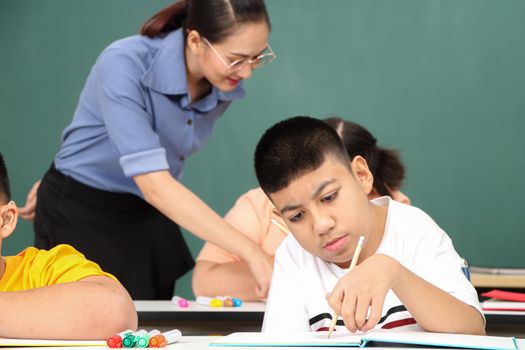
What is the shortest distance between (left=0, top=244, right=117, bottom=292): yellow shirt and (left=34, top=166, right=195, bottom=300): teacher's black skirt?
2.94 ft

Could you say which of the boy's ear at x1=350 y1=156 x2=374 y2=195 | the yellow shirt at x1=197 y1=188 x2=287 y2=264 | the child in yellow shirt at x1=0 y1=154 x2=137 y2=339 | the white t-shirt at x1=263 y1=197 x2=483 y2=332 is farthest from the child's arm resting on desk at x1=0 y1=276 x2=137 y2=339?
the yellow shirt at x1=197 y1=188 x2=287 y2=264

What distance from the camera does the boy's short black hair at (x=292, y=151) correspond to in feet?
5.26

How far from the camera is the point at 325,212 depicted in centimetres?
156

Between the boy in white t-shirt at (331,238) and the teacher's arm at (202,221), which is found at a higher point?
the boy in white t-shirt at (331,238)

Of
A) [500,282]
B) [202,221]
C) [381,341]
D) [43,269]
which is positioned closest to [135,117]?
[202,221]

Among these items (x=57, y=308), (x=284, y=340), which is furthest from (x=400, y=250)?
(x=57, y=308)

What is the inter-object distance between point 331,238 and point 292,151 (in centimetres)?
18

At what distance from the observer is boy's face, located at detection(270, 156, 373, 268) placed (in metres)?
1.56

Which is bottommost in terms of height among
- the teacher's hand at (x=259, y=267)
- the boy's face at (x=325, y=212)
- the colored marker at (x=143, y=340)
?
the teacher's hand at (x=259, y=267)

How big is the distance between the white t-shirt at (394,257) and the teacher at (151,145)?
41 cm

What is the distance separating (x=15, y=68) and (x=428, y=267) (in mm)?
2989

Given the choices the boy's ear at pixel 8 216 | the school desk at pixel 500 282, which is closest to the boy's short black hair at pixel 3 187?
the boy's ear at pixel 8 216

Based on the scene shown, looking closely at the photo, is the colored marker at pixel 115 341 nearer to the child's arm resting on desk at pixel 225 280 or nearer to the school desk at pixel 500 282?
the child's arm resting on desk at pixel 225 280

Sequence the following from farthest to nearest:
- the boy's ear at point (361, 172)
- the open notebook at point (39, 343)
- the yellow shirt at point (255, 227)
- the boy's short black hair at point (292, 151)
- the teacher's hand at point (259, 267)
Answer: the yellow shirt at point (255, 227) < the teacher's hand at point (259, 267) < the boy's ear at point (361, 172) < the boy's short black hair at point (292, 151) < the open notebook at point (39, 343)
